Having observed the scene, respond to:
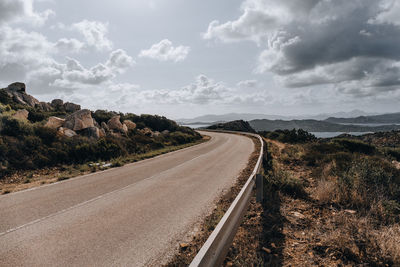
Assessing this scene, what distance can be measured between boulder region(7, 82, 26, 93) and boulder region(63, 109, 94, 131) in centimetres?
1995

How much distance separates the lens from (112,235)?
4.48 meters

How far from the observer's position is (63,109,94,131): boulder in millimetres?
17641

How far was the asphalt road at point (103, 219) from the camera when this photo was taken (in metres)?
3.81

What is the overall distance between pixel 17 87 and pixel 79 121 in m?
21.9

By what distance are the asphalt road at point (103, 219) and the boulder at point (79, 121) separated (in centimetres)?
1021

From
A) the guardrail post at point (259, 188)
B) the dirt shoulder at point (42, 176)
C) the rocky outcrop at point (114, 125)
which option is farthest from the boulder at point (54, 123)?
the guardrail post at point (259, 188)

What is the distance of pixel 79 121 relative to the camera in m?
18.0

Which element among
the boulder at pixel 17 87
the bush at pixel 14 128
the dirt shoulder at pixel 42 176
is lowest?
the dirt shoulder at pixel 42 176

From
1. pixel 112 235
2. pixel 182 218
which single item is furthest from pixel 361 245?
pixel 112 235

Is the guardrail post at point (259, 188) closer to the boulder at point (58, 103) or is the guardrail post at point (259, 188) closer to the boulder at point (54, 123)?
the boulder at point (54, 123)

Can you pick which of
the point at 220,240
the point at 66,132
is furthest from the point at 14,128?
the point at 220,240

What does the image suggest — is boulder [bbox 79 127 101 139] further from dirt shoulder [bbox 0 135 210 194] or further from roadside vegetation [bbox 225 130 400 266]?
roadside vegetation [bbox 225 130 400 266]

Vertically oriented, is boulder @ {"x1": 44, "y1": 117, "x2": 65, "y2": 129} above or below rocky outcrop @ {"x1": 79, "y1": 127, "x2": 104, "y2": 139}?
above

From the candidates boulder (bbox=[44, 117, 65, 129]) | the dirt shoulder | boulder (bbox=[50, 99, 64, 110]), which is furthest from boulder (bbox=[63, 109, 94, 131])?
boulder (bbox=[50, 99, 64, 110])
